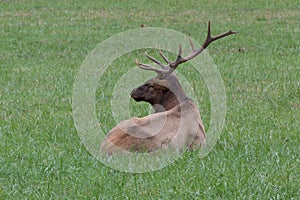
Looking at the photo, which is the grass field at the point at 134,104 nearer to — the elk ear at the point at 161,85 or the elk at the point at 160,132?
A: the elk at the point at 160,132

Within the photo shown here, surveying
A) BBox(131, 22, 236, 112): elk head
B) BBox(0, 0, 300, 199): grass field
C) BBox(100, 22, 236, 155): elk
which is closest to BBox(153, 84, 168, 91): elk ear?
BBox(131, 22, 236, 112): elk head

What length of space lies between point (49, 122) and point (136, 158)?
2.73 meters

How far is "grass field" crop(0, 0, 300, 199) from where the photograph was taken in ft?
19.6

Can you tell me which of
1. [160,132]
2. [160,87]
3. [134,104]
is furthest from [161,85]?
[134,104]

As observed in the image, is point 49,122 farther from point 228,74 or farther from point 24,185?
point 228,74

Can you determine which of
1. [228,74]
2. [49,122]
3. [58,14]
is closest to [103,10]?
[58,14]

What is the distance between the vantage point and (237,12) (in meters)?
25.3

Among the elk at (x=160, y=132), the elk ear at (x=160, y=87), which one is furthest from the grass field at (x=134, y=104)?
the elk ear at (x=160, y=87)

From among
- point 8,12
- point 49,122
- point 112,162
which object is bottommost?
point 8,12

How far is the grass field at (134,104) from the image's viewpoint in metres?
5.97

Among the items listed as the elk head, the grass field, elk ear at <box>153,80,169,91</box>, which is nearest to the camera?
the grass field

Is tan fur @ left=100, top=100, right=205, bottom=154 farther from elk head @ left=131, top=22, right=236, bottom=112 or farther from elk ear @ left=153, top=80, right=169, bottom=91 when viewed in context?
elk ear @ left=153, top=80, right=169, bottom=91

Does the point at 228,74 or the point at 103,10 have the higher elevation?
the point at 228,74

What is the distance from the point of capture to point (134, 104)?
409 inches
